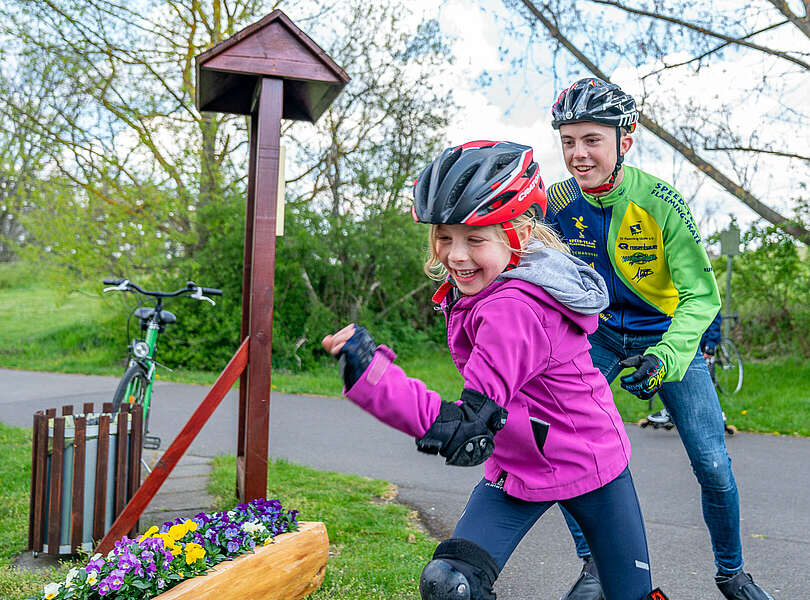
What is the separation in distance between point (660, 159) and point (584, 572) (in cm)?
907

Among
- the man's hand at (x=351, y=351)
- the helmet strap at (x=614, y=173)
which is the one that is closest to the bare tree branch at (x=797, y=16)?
the helmet strap at (x=614, y=173)

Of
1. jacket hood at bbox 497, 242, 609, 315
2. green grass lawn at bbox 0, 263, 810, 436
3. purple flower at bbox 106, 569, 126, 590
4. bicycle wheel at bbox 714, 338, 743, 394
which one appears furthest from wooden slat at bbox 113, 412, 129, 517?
bicycle wheel at bbox 714, 338, 743, 394

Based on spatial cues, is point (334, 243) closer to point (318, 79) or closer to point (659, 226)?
point (318, 79)

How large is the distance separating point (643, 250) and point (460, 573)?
1616mm

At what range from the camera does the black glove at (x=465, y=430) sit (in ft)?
5.59

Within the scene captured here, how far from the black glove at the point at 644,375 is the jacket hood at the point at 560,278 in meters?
0.38

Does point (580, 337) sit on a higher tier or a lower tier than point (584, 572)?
higher

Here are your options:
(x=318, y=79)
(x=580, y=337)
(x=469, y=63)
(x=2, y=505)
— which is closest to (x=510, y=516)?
(x=580, y=337)

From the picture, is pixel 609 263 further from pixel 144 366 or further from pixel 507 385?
pixel 144 366

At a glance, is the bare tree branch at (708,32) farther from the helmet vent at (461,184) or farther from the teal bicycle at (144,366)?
the helmet vent at (461,184)

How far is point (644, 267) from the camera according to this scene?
10.3 feet

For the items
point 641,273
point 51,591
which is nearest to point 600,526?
point 641,273

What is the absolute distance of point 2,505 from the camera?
502 cm

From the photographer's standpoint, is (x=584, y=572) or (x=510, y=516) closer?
(x=510, y=516)
